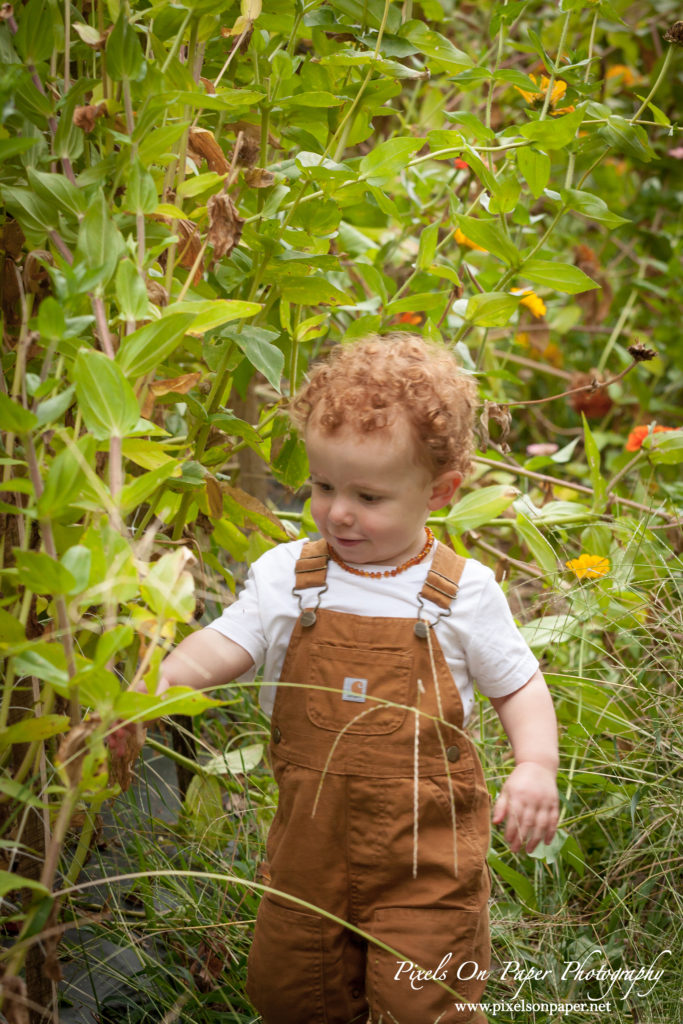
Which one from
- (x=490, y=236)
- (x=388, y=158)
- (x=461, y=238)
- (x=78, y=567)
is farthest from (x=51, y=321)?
(x=461, y=238)

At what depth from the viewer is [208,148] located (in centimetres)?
122

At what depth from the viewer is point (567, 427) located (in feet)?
11.2

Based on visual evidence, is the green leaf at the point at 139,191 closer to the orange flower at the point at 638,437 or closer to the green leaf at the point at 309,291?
the green leaf at the point at 309,291

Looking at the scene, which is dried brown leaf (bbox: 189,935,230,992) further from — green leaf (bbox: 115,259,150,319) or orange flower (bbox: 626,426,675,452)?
orange flower (bbox: 626,426,675,452)

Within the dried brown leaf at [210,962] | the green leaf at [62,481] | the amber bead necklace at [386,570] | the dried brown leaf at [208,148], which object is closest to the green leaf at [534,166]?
the dried brown leaf at [208,148]

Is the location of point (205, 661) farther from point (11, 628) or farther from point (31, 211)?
point (31, 211)

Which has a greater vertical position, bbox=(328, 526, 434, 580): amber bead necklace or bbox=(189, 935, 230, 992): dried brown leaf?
bbox=(328, 526, 434, 580): amber bead necklace

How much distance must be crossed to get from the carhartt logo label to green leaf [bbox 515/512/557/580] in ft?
1.72

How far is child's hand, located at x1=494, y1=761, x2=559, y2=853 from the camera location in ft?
3.53

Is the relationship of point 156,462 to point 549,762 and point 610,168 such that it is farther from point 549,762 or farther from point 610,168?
point 610,168

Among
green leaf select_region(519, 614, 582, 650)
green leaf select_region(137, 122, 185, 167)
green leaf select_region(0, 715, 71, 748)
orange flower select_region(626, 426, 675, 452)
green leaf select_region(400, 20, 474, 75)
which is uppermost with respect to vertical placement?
green leaf select_region(400, 20, 474, 75)

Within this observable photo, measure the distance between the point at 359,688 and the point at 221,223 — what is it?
549 millimetres

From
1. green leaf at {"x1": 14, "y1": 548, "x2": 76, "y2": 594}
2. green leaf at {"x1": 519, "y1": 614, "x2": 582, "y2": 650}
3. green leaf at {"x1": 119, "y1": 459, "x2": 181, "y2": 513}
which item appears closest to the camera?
green leaf at {"x1": 14, "y1": 548, "x2": 76, "y2": 594}

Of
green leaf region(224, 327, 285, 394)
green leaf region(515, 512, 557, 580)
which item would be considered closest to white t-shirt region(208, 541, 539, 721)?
green leaf region(224, 327, 285, 394)
